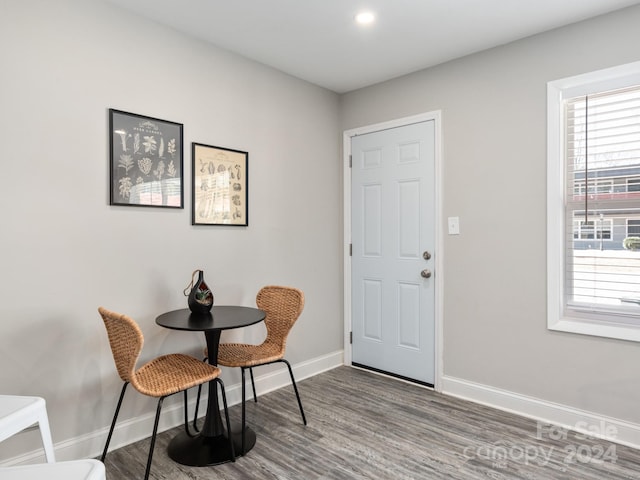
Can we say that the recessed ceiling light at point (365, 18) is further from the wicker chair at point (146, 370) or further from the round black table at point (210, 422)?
the wicker chair at point (146, 370)

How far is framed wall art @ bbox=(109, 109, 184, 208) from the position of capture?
7.72ft

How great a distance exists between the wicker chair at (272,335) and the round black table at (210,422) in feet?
0.63

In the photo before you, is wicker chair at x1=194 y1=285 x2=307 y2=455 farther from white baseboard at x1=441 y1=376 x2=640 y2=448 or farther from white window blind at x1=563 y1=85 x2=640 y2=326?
white window blind at x1=563 y1=85 x2=640 y2=326

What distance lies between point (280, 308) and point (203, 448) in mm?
948

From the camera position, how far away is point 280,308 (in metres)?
2.81

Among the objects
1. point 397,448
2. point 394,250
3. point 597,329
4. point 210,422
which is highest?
point 394,250

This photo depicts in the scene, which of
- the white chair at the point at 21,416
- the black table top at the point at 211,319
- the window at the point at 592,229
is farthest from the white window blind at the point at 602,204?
the white chair at the point at 21,416

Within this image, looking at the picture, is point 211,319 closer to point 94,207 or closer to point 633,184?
point 94,207

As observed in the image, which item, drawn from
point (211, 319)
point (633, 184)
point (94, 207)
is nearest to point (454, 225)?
point (633, 184)

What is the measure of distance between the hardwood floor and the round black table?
6 cm

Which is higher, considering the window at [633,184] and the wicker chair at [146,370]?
the window at [633,184]

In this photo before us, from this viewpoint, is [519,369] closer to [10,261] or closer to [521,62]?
[521,62]

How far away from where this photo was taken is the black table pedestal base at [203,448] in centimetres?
220

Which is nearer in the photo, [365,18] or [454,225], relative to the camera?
[365,18]
